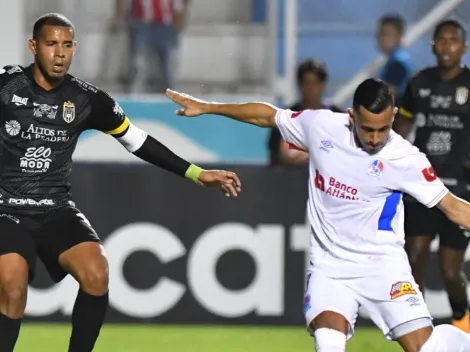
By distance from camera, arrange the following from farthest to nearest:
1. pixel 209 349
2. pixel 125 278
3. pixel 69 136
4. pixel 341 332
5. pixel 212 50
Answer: pixel 212 50
pixel 125 278
pixel 209 349
pixel 69 136
pixel 341 332

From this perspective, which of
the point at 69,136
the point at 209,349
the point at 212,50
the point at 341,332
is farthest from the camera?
the point at 212,50

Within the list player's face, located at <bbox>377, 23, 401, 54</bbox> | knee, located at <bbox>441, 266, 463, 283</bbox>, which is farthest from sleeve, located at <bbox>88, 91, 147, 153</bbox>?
player's face, located at <bbox>377, 23, 401, 54</bbox>

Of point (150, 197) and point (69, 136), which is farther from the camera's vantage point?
point (150, 197)

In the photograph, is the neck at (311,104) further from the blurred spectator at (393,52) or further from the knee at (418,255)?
the knee at (418,255)

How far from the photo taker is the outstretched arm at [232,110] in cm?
673

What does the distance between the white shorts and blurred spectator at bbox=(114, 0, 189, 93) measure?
17.2 ft

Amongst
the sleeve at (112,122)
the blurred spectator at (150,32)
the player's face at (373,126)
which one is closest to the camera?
the player's face at (373,126)

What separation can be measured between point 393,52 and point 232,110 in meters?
4.64

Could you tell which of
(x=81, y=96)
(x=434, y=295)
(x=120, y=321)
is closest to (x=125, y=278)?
(x=120, y=321)

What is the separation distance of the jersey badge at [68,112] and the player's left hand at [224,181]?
750mm

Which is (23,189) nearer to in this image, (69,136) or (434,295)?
(69,136)

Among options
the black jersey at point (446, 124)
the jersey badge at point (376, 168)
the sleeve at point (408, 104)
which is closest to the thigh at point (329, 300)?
the jersey badge at point (376, 168)

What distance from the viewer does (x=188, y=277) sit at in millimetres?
9258

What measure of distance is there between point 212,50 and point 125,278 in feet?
9.86
